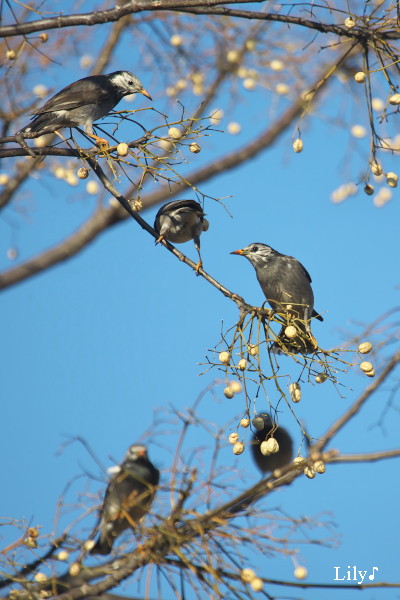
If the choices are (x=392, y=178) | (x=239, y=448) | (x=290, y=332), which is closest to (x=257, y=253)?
(x=392, y=178)

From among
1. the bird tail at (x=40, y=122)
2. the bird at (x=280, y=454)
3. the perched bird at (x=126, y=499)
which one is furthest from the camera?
the bird at (x=280, y=454)

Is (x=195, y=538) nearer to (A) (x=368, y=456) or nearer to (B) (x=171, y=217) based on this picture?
(A) (x=368, y=456)

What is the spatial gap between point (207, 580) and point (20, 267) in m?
7.25

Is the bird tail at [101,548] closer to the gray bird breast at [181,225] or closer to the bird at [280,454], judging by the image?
the gray bird breast at [181,225]

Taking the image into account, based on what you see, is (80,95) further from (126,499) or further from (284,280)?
(126,499)

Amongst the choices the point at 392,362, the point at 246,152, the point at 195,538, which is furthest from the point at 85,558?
the point at 246,152

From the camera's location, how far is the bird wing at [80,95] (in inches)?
155

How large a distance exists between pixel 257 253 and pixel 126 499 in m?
2.22

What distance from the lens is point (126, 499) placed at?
3.54 m

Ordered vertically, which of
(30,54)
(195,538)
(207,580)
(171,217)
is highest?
(30,54)

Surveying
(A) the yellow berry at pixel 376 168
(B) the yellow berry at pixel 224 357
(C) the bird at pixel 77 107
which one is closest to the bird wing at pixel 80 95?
(C) the bird at pixel 77 107

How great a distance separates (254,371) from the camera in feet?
9.34

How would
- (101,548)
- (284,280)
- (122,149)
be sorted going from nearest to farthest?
1. (122,149)
2. (101,548)
3. (284,280)

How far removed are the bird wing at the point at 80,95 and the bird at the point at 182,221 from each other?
3.24 ft
